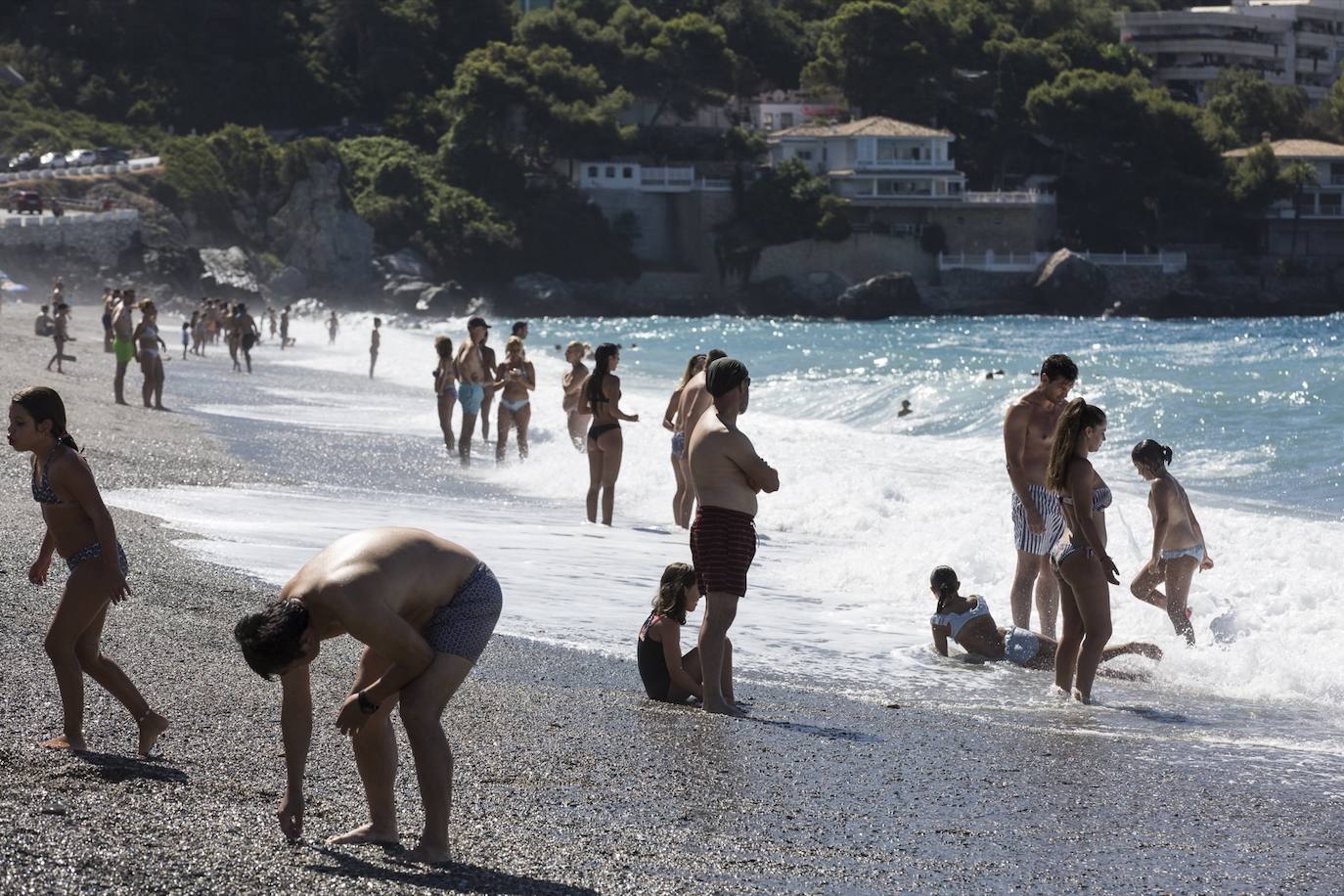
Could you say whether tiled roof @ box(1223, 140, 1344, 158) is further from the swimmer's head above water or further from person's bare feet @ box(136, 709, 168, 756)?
the swimmer's head above water

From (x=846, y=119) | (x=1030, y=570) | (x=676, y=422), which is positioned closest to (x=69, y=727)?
(x=1030, y=570)

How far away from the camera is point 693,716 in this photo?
694 centimetres

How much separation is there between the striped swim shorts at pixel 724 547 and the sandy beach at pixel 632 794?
1.84ft

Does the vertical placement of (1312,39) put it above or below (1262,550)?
above

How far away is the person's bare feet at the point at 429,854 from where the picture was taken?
4.77m

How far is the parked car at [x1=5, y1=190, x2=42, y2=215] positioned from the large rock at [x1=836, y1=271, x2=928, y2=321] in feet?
110

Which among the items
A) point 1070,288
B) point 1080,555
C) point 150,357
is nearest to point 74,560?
point 1080,555

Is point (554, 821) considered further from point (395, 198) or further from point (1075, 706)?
point (395, 198)

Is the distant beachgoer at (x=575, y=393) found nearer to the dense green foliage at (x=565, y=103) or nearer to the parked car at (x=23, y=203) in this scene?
the parked car at (x=23, y=203)

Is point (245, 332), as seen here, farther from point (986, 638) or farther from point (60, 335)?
point (986, 638)

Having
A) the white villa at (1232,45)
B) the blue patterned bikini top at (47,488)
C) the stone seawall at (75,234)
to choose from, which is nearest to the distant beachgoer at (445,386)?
the blue patterned bikini top at (47,488)

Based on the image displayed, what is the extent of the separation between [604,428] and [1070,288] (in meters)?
67.2

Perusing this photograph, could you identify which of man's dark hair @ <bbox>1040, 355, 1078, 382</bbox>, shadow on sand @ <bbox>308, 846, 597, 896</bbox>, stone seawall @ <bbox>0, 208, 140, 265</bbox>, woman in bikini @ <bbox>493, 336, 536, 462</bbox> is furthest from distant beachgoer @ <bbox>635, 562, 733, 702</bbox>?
stone seawall @ <bbox>0, 208, 140, 265</bbox>

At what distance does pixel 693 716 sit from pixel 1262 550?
216 inches
